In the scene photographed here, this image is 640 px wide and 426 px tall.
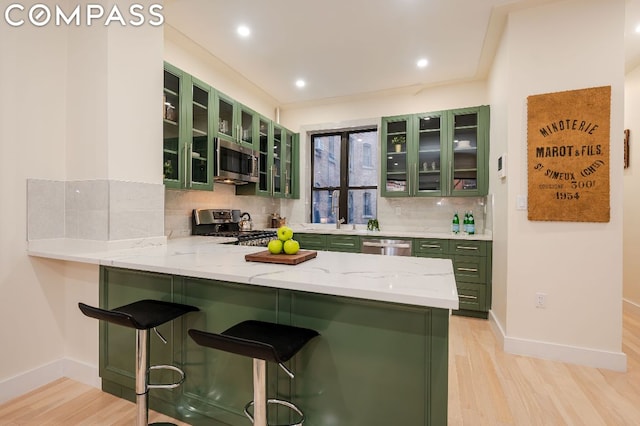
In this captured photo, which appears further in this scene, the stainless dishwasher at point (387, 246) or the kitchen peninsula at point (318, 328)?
the stainless dishwasher at point (387, 246)

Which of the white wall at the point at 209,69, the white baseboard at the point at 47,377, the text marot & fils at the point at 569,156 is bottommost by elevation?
the white baseboard at the point at 47,377

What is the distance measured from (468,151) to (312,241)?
232 centimetres

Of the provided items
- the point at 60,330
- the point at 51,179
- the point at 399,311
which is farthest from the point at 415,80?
the point at 60,330

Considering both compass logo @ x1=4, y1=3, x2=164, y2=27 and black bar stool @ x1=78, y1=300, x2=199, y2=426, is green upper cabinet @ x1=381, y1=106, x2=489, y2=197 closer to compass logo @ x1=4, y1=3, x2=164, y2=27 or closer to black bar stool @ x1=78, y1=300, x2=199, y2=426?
compass logo @ x1=4, y1=3, x2=164, y2=27

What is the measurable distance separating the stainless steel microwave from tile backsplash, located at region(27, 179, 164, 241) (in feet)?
3.40

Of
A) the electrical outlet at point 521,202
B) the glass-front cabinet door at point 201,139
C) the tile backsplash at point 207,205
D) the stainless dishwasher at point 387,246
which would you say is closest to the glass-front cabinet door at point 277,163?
the tile backsplash at point 207,205

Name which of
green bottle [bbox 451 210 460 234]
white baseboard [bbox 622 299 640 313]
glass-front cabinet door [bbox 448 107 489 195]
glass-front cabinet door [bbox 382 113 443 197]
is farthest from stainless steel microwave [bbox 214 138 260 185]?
white baseboard [bbox 622 299 640 313]

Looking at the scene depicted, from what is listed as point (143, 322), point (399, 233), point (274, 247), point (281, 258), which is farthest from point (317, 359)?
point (399, 233)

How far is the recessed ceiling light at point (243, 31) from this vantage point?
2857 mm

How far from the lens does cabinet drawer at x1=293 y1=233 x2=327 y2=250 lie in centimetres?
415

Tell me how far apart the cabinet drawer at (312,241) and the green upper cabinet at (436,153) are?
1074 millimetres

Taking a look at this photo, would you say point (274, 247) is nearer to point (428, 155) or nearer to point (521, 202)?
point (521, 202)

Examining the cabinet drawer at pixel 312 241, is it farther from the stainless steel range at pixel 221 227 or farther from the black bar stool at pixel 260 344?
the black bar stool at pixel 260 344

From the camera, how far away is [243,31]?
2918 mm
